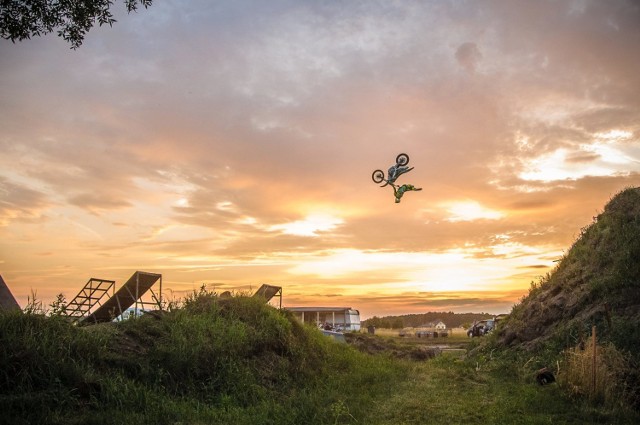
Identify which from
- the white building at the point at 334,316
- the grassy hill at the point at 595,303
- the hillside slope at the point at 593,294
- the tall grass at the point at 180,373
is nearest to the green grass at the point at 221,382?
the tall grass at the point at 180,373

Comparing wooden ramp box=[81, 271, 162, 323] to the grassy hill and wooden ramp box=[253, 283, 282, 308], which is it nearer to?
wooden ramp box=[253, 283, 282, 308]

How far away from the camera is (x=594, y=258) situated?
20.1 meters

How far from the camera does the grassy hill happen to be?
1444cm

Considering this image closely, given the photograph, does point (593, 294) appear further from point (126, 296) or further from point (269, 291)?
point (126, 296)

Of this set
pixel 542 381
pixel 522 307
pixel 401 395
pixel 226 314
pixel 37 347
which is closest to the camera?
pixel 37 347

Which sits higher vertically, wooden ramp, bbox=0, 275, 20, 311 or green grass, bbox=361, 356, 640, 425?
wooden ramp, bbox=0, 275, 20, 311

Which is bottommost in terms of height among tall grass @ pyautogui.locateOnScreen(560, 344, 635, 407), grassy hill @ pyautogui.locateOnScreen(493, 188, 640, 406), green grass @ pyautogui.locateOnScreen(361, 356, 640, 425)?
green grass @ pyautogui.locateOnScreen(361, 356, 640, 425)

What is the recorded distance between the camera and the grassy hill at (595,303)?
47.4ft

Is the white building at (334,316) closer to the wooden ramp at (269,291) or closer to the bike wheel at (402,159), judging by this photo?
the wooden ramp at (269,291)

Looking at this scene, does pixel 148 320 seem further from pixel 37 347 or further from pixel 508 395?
pixel 508 395

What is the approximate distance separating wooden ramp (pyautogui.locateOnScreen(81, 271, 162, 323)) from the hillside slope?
14166 mm

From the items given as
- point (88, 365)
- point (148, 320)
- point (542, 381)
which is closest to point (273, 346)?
point (148, 320)

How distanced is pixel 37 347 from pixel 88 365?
1009 millimetres

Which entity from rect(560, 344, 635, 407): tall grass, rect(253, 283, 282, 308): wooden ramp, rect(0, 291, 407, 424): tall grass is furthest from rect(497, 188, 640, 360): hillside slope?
rect(253, 283, 282, 308): wooden ramp
